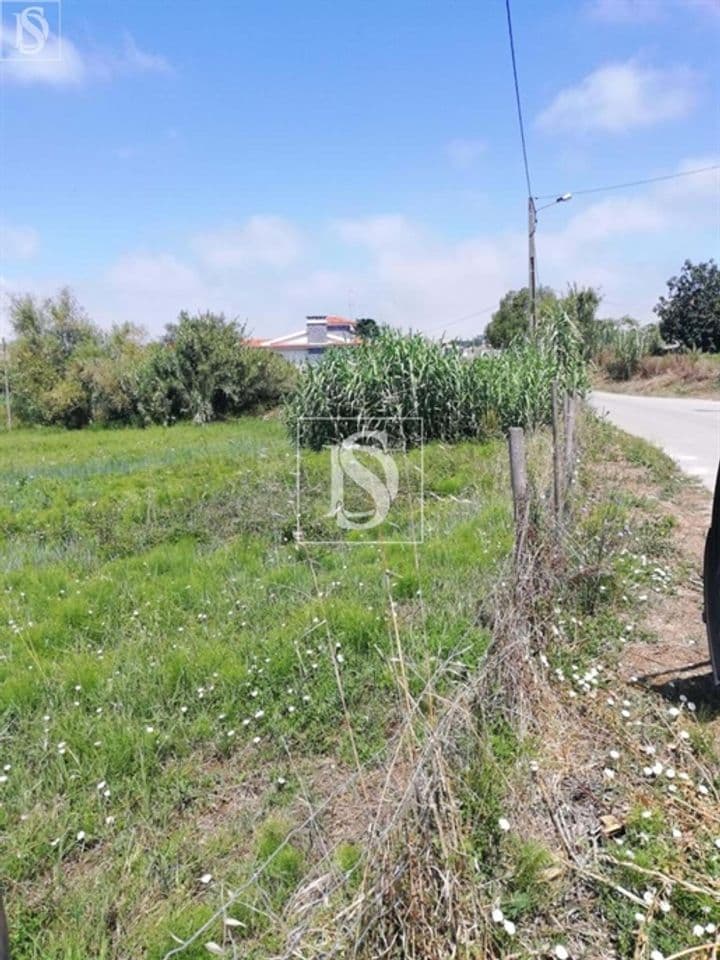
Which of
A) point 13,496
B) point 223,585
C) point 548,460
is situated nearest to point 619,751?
point 223,585

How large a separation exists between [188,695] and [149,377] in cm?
1795

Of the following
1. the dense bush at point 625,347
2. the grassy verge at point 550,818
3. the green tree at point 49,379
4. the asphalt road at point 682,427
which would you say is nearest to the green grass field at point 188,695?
the grassy verge at point 550,818

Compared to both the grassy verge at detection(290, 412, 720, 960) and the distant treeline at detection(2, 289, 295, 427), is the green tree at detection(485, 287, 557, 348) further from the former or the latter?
the grassy verge at detection(290, 412, 720, 960)

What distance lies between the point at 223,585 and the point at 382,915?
279cm

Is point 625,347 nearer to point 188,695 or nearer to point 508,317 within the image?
point 508,317

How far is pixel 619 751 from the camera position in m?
2.13

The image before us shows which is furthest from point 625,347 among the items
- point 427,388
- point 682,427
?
point 427,388

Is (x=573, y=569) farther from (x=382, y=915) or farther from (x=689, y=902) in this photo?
(x=382, y=915)

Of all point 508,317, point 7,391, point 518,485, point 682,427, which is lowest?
point 682,427

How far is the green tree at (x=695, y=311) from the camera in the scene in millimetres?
29644

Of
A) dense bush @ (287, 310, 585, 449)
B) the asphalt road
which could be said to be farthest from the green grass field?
dense bush @ (287, 310, 585, 449)

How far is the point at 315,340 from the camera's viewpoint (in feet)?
92.8

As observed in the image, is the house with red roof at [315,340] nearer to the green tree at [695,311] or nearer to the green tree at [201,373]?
the green tree at [201,373]

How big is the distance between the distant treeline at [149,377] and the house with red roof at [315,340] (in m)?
1.37
